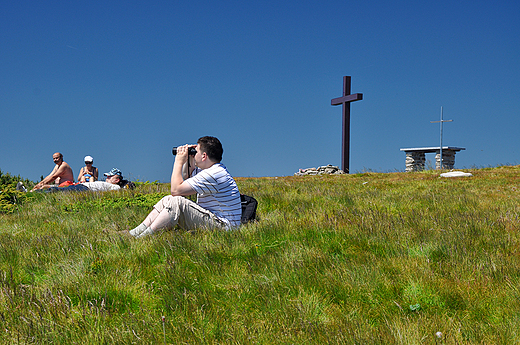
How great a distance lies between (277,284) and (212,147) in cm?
288

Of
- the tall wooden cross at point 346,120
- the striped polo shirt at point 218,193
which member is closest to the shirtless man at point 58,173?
the striped polo shirt at point 218,193

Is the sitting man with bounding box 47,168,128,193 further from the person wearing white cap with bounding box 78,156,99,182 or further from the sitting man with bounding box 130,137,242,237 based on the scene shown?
the sitting man with bounding box 130,137,242,237

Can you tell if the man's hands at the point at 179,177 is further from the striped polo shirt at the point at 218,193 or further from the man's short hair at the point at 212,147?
the man's short hair at the point at 212,147

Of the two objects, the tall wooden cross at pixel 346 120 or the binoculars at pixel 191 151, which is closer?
the binoculars at pixel 191 151

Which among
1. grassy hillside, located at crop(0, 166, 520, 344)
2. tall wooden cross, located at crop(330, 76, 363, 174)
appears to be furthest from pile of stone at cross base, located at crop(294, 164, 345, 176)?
grassy hillside, located at crop(0, 166, 520, 344)

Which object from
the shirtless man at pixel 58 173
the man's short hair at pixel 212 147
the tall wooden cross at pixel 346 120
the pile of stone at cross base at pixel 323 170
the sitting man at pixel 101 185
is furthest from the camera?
the pile of stone at cross base at pixel 323 170

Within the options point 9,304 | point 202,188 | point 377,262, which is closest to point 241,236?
point 202,188

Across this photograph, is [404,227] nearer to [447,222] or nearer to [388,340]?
[447,222]

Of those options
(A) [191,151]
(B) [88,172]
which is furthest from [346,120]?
(A) [191,151]

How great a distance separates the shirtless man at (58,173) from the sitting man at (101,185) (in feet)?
3.82

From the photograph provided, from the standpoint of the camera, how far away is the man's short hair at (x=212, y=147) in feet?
18.6

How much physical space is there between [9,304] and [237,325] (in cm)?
196

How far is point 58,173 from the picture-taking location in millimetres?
13133

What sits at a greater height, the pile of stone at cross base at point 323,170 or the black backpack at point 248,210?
the pile of stone at cross base at point 323,170
